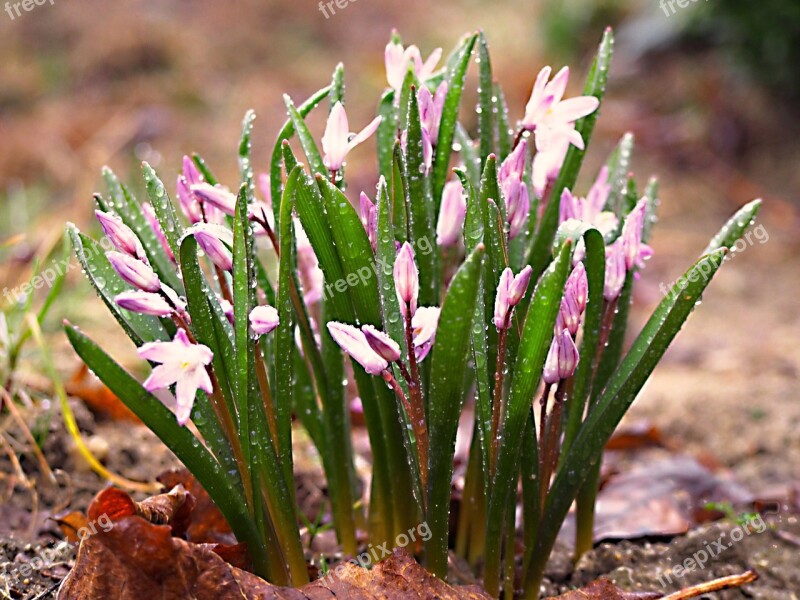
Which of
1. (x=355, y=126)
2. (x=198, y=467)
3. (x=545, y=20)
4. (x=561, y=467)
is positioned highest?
(x=545, y=20)

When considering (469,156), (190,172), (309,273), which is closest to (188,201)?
(190,172)

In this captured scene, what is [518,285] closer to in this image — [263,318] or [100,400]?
[263,318]

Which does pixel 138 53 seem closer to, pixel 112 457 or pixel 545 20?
pixel 545 20

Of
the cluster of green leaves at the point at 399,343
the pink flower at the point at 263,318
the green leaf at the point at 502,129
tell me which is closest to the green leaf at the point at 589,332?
the cluster of green leaves at the point at 399,343

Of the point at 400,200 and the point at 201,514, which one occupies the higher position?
the point at 400,200

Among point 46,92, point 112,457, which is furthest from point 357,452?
point 46,92

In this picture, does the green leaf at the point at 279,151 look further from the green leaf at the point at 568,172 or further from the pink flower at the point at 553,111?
the green leaf at the point at 568,172
